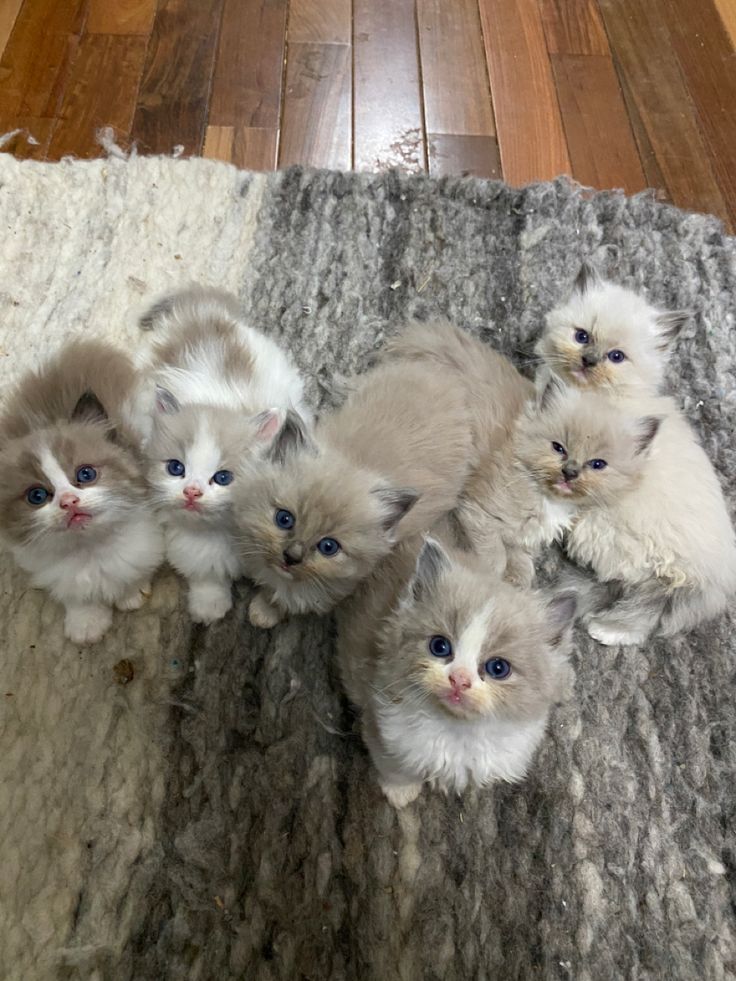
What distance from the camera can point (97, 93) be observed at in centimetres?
190

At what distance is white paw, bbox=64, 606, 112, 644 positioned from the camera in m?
1.19

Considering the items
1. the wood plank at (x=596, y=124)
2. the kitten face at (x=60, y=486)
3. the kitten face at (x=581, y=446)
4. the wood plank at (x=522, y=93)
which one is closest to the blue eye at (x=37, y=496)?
the kitten face at (x=60, y=486)

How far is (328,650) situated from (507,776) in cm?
35

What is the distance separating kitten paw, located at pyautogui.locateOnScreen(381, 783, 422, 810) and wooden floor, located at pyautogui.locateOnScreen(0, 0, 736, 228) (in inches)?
57.5

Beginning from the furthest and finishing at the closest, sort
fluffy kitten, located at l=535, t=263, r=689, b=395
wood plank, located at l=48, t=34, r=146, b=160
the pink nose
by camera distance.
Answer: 1. wood plank, located at l=48, t=34, r=146, b=160
2. fluffy kitten, located at l=535, t=263, r=689, b=395
3. the pink nose

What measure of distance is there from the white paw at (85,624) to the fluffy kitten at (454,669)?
441 mm

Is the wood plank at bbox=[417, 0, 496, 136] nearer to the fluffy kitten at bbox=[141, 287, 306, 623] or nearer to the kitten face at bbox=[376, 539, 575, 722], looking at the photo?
the fluffy kitten at bbox=[141, 287, 306, 623]

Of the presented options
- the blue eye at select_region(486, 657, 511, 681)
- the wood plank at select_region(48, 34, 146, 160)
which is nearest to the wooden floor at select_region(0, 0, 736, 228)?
the wood plank at select_region(48, 34, 146, 160)

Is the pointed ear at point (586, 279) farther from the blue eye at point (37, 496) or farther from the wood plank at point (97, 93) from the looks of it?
the wood plank at point (97, 93)

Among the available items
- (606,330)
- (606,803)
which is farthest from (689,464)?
(606,803)

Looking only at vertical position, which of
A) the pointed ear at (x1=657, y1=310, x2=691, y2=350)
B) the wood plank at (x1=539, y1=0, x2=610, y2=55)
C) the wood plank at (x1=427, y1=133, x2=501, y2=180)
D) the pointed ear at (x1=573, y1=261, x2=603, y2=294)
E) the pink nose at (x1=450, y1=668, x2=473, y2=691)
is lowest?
the pink nose at (x1=450, y1=668, x2=473, y2=691)

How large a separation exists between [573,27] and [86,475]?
6.51 ft

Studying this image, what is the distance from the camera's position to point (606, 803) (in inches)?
44.5

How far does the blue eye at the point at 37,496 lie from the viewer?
3.39 ft
